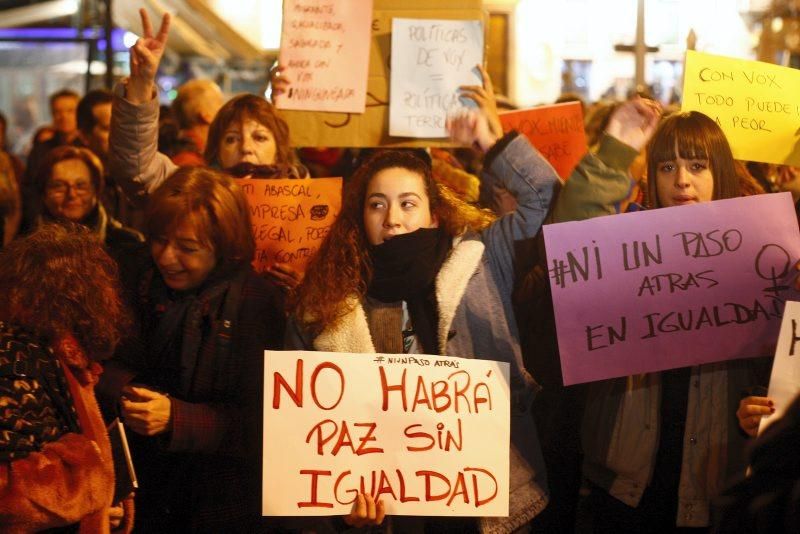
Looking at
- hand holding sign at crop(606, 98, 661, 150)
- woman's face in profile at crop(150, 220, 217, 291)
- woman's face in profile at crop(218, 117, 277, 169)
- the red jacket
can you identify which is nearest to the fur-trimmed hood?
woman's face in profile at crop(150, 220, 217, 291)

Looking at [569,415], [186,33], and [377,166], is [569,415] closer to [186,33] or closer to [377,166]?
[377,166]

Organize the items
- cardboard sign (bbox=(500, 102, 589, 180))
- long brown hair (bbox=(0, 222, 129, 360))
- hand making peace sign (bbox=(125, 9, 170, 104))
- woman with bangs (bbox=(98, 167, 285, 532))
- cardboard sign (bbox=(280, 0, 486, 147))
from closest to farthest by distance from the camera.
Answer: long brown hair (bbox=(0, 222, 129, 360)), woman with bangs (bbox=(98, 167, 285, 532)), hand making peace sign (bbox=(125, 9, 170, 104)), cardboard sign (bbox=(280, 0, 486, 147)), cardboard sign (bbox=(500, 102, 589, 180))

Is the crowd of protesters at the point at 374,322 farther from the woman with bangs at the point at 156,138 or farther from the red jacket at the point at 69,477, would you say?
the woman with bangs at the point at 156,138

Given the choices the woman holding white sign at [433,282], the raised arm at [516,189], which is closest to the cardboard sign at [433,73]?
the raised arm at [516,189]

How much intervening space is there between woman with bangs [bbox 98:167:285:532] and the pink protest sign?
101cm

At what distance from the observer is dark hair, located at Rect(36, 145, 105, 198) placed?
5.08 meters

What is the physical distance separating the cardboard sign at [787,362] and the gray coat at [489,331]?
0.73 m

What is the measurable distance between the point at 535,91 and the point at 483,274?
832cm

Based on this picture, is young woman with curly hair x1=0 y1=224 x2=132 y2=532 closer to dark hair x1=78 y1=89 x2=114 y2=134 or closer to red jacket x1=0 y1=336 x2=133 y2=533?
red jacket x1=0 y1=336 x2=133 y2=533

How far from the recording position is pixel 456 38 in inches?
175

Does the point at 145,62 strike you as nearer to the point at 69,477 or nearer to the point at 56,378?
the point at 56,378

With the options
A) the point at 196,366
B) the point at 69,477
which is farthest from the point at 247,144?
the point at 69,477

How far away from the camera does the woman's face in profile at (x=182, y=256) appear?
3.56 metres

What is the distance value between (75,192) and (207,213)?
1.66 metres
